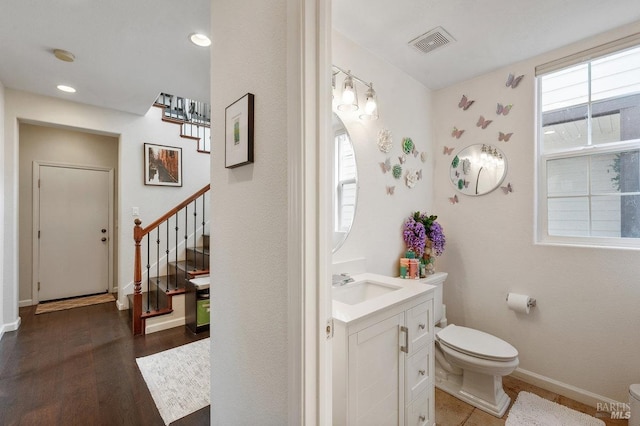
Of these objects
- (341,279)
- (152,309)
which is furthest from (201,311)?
(341,279)

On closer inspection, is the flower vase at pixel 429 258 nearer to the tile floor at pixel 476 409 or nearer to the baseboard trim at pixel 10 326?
the tile floor at pixel 476 409

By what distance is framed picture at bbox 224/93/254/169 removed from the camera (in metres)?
0.99

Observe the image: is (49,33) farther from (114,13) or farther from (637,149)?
(637,149)

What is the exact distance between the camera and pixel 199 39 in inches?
79.7

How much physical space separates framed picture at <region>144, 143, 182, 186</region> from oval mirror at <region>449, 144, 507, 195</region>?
3.51 m

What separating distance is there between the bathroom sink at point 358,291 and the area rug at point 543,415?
3.61ft

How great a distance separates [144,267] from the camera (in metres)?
3.75

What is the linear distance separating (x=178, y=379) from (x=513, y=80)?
11.3 ft

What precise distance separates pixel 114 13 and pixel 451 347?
3.05 m

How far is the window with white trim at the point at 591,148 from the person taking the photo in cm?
187

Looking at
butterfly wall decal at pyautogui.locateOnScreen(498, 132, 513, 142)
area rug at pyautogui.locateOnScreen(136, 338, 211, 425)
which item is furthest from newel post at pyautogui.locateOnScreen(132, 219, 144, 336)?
butterfly wall decal at pyautogui.locateOnScreen(498, 132, 513, 142)

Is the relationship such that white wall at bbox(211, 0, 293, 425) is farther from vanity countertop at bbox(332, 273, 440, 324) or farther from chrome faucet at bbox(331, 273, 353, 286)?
chrome faucet at bbox(331, 273, 353, 286)

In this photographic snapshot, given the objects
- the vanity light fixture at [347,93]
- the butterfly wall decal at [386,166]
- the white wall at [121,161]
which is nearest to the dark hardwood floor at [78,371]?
the white wall at [121,161]

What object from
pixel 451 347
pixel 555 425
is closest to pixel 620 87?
pixel 451 347
